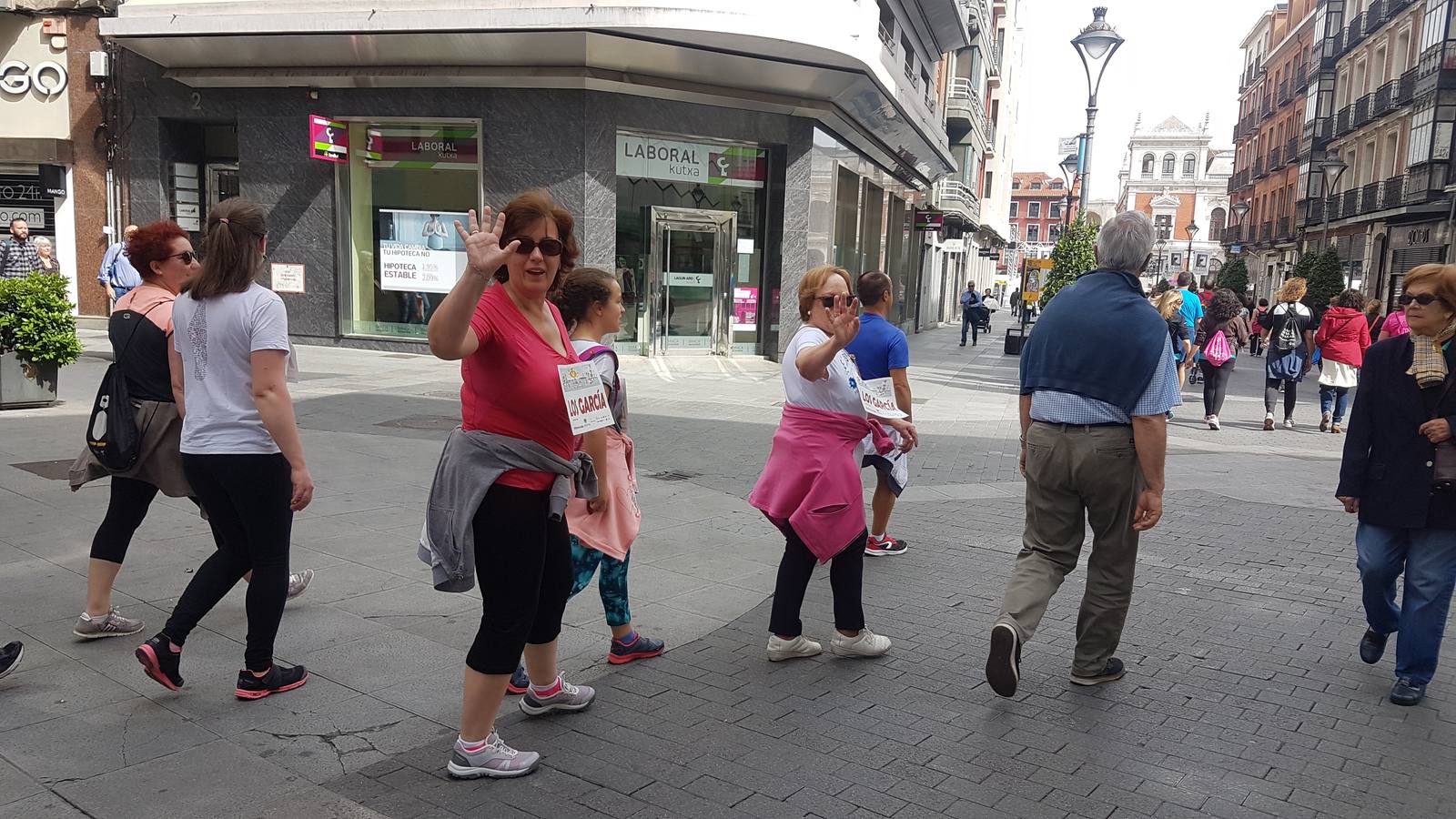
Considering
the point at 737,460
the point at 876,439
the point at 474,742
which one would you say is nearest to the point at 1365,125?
the point at 737,460

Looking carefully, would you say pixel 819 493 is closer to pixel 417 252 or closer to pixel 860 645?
pixel 860 645

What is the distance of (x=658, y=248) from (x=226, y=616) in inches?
555

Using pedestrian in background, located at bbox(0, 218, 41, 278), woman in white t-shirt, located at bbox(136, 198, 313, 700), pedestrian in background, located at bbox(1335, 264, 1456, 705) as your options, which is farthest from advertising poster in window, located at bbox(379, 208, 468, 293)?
pedestrian in background, located at bbox(1335, 264, 1456, 705)

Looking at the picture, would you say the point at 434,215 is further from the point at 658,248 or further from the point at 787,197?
the point at 787,197

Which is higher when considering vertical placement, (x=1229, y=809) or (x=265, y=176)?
(x=265, y=176)

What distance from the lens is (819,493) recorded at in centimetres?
432

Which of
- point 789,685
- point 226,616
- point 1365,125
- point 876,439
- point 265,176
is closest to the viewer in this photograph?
point 789,685

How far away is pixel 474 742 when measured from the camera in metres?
3.27

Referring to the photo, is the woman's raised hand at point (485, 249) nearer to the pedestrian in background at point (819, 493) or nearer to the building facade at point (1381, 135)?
the pedestrian in background at point (819, 493)

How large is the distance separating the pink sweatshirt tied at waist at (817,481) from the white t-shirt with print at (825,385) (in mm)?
36

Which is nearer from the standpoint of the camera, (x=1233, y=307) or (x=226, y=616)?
(x=226, y=616)

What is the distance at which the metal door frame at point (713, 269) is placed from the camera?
18266mm

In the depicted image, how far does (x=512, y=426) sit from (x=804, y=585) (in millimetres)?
1771

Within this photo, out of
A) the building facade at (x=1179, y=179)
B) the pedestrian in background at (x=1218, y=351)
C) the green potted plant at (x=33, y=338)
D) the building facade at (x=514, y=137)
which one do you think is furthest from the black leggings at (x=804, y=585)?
the building facade at (x=1179, y=179)
